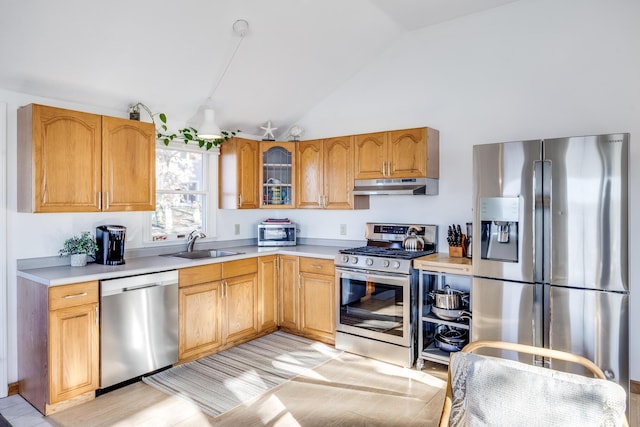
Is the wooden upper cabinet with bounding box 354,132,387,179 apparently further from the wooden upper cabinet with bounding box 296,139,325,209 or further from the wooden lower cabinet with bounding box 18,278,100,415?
the wooden lower cabinet with bounding box 18,278,100,415

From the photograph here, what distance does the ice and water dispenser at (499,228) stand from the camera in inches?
114

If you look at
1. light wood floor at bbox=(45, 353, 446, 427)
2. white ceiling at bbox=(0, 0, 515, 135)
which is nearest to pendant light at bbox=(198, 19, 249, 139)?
white ceiling at bbox=(0, 0, 515, 135)

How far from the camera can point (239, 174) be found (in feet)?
14.5

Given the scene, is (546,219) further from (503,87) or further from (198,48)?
(198,48)

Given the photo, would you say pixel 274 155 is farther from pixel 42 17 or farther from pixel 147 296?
pixel 42 17

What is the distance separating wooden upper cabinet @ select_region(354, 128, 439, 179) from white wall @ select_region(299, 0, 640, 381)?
233mm

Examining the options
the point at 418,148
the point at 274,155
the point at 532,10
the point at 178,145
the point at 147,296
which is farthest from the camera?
the point at 274,155

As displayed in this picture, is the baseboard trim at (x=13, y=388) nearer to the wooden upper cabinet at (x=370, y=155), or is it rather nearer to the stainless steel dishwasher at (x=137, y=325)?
the stainless steel dishwasher at (x=137, y=325)

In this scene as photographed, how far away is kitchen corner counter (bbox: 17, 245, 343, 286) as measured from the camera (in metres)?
2.78

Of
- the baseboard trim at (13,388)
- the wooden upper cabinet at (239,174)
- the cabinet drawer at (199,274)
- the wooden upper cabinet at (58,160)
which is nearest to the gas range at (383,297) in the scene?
the cabinet drawer at (199,274)

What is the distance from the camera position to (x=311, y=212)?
4891 millimetres

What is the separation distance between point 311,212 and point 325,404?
2.42 m

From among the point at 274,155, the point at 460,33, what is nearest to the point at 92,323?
the point at 274,155

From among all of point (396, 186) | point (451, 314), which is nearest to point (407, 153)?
point (396, 186)
